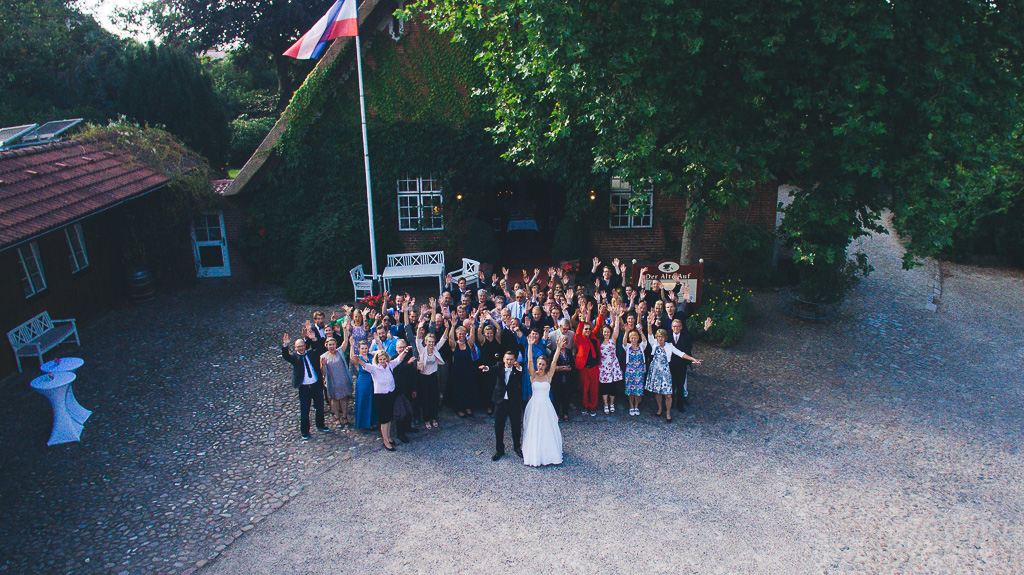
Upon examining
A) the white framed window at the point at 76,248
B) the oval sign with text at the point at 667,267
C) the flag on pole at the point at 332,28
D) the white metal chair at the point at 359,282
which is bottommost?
the white metal chair at the point at 359,282

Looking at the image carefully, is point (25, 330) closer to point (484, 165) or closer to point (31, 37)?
point (484, 165)

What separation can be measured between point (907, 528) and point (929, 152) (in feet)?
18.2

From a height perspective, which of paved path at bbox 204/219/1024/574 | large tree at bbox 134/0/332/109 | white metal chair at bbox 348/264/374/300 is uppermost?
large tree at bbox 134/0/332/109

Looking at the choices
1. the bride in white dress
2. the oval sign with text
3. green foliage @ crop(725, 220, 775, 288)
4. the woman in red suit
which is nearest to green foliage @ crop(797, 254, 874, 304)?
green foliage @ crop(725, 220, 775, 288)

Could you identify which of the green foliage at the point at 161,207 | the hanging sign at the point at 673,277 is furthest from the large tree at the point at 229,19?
the hanging sign at the point at 673,277

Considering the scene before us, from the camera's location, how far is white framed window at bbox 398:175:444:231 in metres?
17.3

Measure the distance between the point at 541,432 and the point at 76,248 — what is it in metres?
12.4

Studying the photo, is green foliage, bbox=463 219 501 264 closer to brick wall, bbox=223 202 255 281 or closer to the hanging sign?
the hanging sign

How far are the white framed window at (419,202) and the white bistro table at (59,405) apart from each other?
933 cm

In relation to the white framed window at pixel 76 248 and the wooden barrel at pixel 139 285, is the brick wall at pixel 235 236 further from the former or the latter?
the white framed window at pixel 76 248

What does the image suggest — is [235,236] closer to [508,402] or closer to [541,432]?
[508,402]

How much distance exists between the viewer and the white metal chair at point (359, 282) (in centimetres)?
1560

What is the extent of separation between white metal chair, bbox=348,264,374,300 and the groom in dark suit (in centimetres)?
750

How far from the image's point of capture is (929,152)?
9.48 metres
